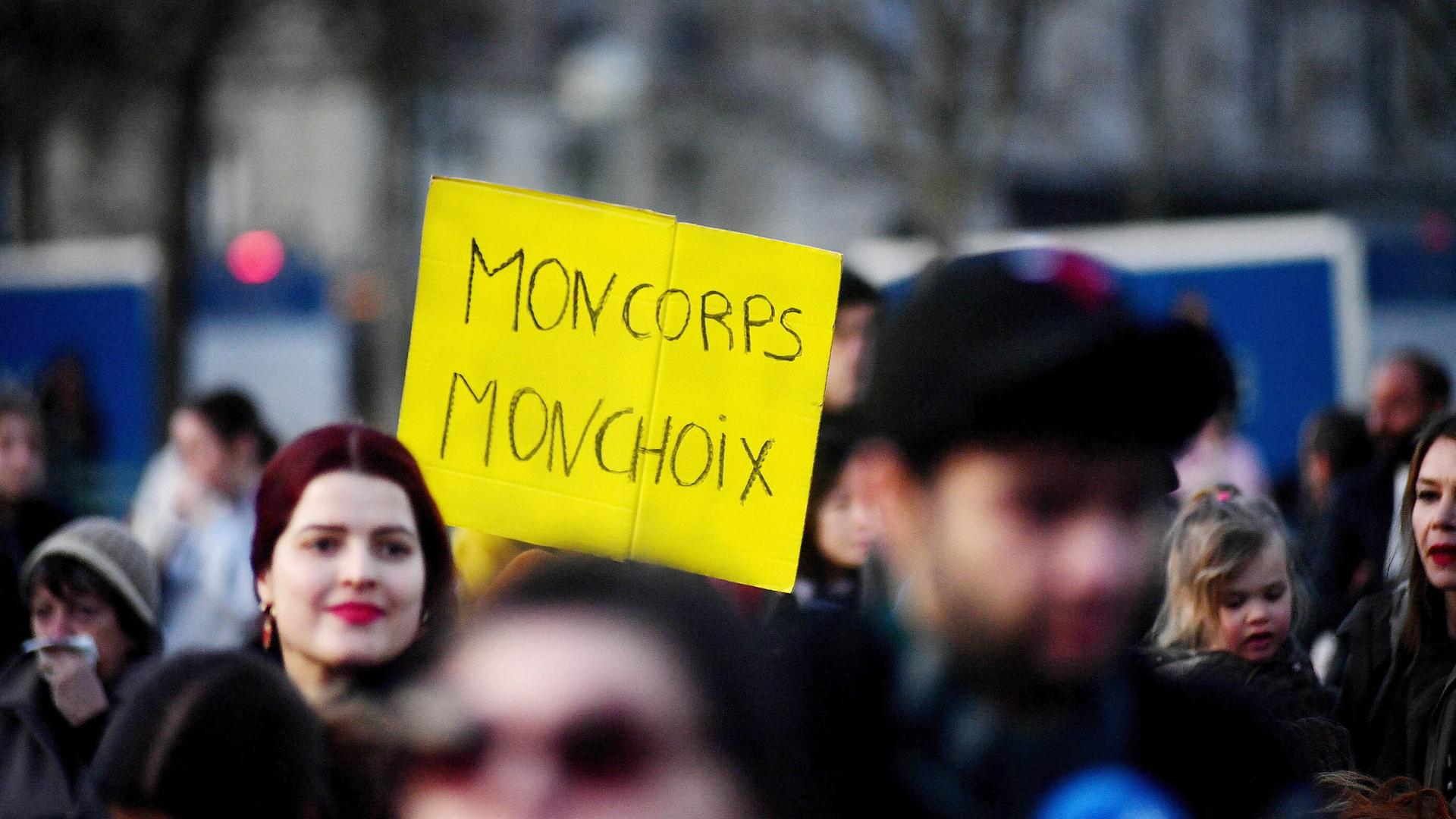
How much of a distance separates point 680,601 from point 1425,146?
29.7 meters

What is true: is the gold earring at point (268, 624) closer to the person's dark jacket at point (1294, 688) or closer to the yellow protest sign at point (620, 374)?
the yellow protest sign at point (620, 374)

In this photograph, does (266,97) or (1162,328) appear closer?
(1162,328)

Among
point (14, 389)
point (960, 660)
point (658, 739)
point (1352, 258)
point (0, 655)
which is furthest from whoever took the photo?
point (1352, 258)

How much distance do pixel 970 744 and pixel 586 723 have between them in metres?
0.35

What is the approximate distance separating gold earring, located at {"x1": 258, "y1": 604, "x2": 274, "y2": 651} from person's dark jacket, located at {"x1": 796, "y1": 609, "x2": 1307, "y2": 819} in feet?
5.50

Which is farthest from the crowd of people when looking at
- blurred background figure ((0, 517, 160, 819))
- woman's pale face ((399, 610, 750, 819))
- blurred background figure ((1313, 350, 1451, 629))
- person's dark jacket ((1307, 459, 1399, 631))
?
person's dark jacket ((1307, 459, 1399, 631))

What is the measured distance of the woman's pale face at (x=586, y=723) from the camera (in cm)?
110

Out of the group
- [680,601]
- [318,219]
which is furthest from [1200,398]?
[318,219]

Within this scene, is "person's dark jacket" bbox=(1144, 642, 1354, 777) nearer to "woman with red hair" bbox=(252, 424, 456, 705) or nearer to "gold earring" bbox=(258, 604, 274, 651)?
"woman with red hair" bbox=(252, 424, 456, 705)

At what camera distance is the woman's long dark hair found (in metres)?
3.47

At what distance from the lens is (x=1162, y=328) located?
138cm

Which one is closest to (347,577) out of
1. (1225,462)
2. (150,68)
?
(1225,462)

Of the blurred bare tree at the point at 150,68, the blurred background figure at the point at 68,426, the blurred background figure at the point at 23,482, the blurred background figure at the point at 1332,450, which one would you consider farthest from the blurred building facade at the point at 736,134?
the blurred background figure at the point at 23,482

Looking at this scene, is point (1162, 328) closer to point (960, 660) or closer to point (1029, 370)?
point (1029, 370)
